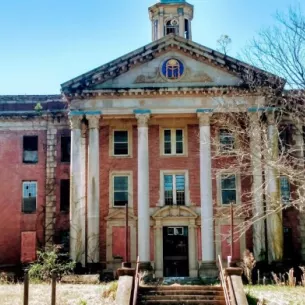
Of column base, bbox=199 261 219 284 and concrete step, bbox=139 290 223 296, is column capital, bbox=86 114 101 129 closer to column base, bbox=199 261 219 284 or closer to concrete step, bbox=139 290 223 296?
column base, bbox=199 261 219 284

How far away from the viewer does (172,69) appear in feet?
102

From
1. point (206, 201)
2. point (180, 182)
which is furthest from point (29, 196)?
point (206, 201)

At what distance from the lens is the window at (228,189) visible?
3284cm

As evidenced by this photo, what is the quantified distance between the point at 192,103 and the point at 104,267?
11.2 meters

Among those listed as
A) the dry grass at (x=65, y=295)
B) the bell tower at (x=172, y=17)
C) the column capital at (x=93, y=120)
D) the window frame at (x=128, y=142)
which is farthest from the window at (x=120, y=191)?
the bell tower at (x=172, y=17)

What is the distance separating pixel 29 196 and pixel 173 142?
1076cm

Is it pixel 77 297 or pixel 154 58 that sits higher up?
pixel 154 58

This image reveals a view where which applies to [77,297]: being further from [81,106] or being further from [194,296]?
[81,106]

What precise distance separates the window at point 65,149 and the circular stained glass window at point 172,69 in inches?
370

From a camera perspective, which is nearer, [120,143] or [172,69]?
[172,69]

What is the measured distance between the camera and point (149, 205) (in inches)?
1265

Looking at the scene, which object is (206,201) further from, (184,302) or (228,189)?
(184,302)

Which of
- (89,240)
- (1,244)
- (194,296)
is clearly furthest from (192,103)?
(1,244)

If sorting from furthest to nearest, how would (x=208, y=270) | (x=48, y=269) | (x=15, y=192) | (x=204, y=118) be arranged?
(x=15, y=192) < (x=204, y=118) < (x=208, y=270) < (x=48, y=269)
